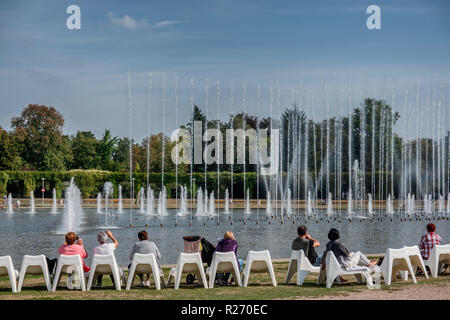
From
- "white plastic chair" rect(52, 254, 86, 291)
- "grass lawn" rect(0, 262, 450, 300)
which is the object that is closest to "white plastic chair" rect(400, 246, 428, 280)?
"grass lawn" rect(0, 262, 450, 300)

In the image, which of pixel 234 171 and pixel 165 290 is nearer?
pixel 165 290

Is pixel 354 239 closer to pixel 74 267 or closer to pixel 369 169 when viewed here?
pixel 74 267

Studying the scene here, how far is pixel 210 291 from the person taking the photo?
9.84 metres

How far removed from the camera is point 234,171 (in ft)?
207

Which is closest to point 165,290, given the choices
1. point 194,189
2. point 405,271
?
point 405,271

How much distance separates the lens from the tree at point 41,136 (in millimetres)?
73062

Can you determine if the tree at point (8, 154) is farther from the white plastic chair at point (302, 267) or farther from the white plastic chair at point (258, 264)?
the white plastic chair at point (302, 267)

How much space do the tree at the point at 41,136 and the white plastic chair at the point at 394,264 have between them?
6556 centimetres

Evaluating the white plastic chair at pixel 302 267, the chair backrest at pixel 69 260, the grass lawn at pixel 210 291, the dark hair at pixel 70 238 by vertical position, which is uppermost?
the dark hair at pixel 70 238

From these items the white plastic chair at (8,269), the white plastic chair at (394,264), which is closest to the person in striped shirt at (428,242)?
the white plastic chair at (394,264)

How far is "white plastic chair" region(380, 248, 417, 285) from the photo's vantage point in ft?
34.1

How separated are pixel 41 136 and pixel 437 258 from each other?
69068 millimetres

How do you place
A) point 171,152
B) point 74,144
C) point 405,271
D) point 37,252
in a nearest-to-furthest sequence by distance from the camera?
point 405,271, point 37,252, point 171,152, point 74,144
